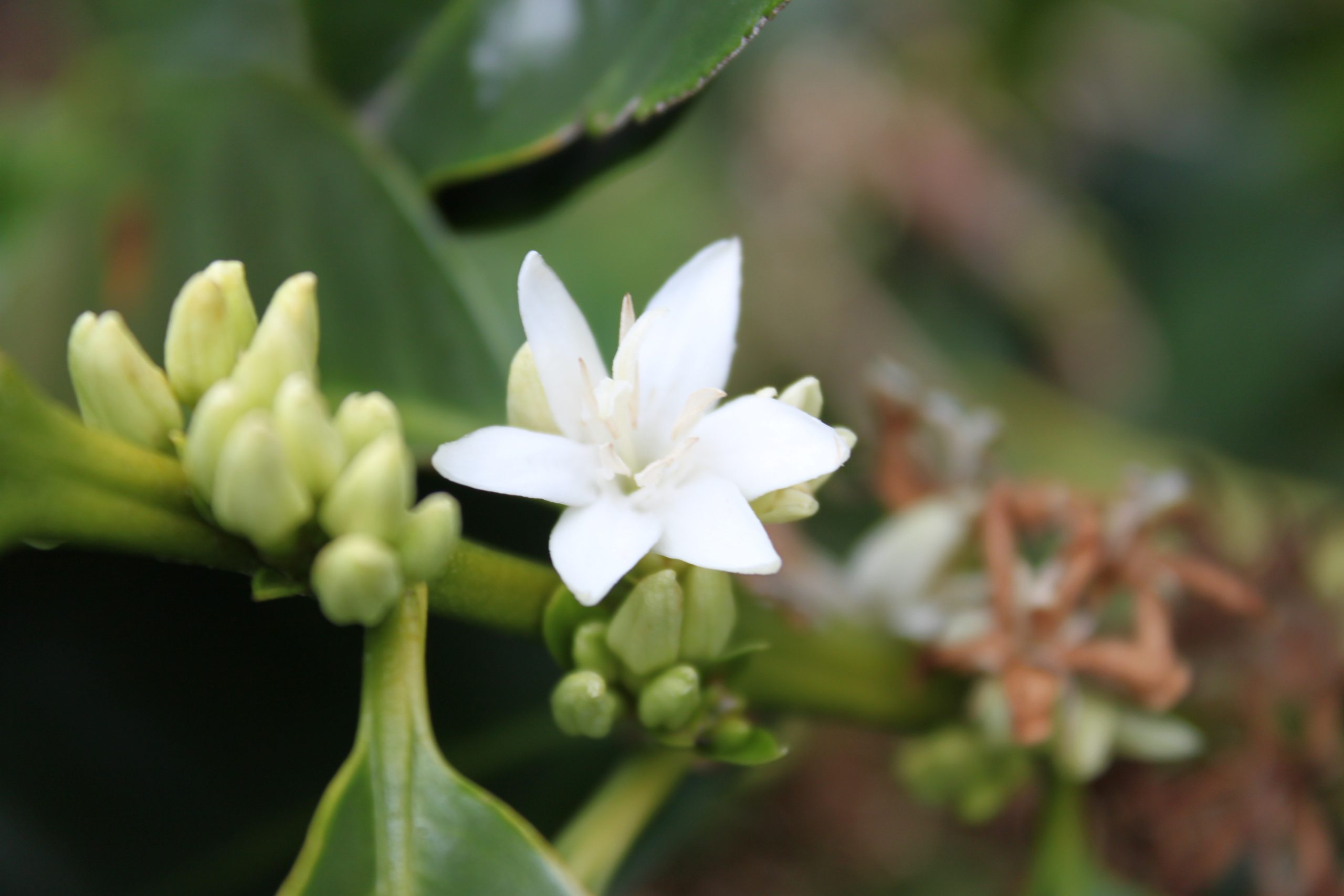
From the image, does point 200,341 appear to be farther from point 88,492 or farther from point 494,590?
point 494,590

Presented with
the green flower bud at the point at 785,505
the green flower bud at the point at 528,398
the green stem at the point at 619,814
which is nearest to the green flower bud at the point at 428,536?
the green flower bud at the point at 528,398

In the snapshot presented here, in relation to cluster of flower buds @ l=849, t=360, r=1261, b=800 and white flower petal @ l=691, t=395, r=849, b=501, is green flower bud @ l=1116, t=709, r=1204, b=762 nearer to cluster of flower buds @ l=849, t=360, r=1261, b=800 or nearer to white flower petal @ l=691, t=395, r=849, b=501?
cluster of flower buds @ l=849, t=360, r=1261, b=800

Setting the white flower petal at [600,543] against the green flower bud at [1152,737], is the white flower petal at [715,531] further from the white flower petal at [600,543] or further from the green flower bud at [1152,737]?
the green flower bud at [1152,737]

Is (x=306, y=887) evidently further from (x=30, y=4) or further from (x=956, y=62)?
→ (x=30, y=4)

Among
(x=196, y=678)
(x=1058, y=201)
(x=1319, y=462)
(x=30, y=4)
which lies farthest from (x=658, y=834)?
(x=30, y=4)

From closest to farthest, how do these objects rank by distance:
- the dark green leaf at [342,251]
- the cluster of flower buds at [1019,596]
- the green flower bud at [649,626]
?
the green flower bud at [649,626]
the cluster of flower buds at [1019,596]
the dark green leaf at [342,251]

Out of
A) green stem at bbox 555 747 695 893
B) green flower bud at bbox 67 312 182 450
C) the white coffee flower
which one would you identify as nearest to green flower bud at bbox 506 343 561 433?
the white coffee flower
